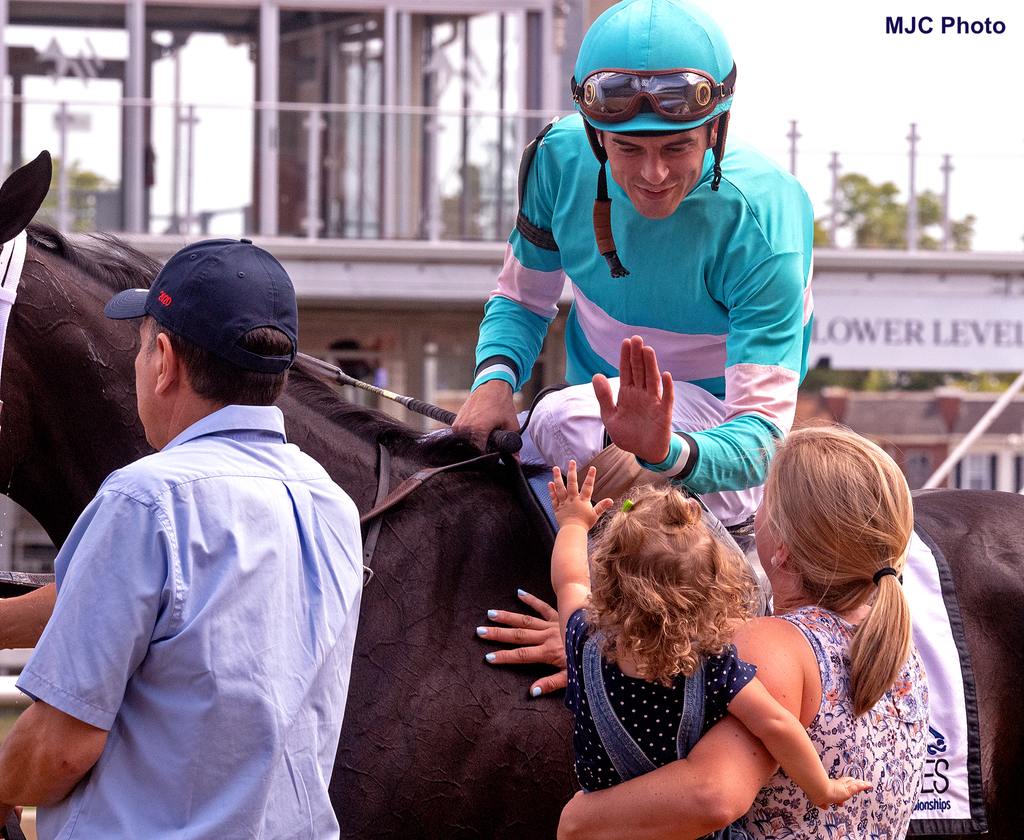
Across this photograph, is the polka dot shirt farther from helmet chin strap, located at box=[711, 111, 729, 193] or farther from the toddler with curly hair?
helmet chin strap, located at box=[711, 111, 729, 193]

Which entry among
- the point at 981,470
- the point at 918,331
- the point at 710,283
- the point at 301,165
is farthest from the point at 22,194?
the point at 981,470

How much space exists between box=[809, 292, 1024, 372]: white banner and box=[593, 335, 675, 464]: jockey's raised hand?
10.2 metres

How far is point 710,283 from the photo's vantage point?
2684 millimetres

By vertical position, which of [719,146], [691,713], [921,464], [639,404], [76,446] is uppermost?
[719,146]

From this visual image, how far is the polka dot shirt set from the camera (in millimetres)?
1850

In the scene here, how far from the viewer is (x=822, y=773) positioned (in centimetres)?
187

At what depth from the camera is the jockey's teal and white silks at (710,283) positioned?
2576mm

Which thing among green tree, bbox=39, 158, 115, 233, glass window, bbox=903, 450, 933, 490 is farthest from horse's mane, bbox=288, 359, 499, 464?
glass window, bbox=903, 450, 933, 490

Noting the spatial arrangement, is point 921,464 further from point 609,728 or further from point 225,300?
point 225,300

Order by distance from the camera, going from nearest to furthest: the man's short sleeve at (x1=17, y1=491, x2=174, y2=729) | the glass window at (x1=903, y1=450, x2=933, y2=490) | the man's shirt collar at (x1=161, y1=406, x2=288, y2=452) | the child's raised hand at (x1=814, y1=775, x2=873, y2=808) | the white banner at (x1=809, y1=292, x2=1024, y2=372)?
the man's short sleeve at (x1=17, y1=491, x2=174, y2=729)
the man's shirt collar at (x1=161, y1=406, x2=288, y2=452)
the child's raised hand at (x1=814, y1=775, x2=873, y2=808)
the white banner at (x1=809, y1=292, x2=1024, y2=372)
the glass window at (x1=903, y1=450, x2=933, y2=490)

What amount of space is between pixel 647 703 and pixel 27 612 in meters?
0.98

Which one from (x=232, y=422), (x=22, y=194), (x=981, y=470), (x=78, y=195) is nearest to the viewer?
(x=232, y=422)

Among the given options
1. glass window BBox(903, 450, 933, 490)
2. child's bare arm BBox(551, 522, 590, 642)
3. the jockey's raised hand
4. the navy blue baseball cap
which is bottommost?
glass window BBox(903, 450, 933, 490)

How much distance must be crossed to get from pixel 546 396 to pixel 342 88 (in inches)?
408
